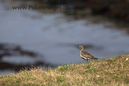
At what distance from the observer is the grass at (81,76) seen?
13.9 m

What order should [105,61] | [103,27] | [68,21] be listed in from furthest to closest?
[68,21] < [103,27] < [105,61]

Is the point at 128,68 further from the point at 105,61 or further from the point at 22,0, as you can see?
the point at 22,0

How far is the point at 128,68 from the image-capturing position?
626 inches

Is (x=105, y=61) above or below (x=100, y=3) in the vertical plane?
below

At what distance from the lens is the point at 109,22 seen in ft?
193

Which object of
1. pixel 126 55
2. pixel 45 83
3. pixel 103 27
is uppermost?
pixel 103 27

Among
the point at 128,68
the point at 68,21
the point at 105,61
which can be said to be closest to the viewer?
the point at 128,68

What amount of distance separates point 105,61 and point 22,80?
19.0ft

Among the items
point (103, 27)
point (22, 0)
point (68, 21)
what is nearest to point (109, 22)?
point (103, 27)

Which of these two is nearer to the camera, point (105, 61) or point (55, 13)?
point (105, 61)

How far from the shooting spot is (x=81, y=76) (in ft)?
48.7

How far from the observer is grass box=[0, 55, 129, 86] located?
13898 mm

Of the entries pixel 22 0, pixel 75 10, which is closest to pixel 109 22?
pixel 75 10

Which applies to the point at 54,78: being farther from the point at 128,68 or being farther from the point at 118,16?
the point at 118,16
